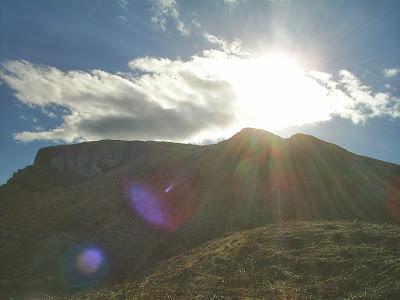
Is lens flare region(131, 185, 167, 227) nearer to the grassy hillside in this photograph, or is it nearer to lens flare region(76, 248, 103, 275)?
lens flare region(76, 248, 103, 275)

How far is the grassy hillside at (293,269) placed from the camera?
23234 mm

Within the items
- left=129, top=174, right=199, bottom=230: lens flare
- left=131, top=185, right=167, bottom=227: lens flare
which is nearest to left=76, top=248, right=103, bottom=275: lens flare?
left=129, top=174, right=199, bottom=230: lens flare

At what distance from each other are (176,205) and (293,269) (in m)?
38.1

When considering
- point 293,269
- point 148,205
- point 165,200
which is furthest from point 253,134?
point 293,269

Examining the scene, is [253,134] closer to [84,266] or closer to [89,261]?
[89,261]

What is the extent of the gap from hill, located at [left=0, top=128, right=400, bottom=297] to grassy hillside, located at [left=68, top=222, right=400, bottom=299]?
12.3 metres

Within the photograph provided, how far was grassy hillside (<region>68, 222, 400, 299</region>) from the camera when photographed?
23.2 m

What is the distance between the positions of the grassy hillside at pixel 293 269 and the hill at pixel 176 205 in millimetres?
12350

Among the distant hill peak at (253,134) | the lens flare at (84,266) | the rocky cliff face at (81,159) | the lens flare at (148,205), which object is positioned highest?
the distant hill peak at (253,134)

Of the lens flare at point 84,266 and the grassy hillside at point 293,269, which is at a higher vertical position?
the grassy hillside at point 293,269

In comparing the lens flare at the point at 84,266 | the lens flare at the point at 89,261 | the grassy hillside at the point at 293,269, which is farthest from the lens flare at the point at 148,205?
the grassy hillside at the point at 293,269

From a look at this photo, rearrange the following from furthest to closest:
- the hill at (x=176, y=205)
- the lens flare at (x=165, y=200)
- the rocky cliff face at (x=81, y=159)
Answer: the rocky cliff face at (x=81, y=159) < the lens flare at (x=165, y=200) < the hill at (x=176, y=205)

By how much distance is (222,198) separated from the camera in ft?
213

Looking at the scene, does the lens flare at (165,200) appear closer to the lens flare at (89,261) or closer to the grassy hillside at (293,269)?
the lens flare at (89,261)
